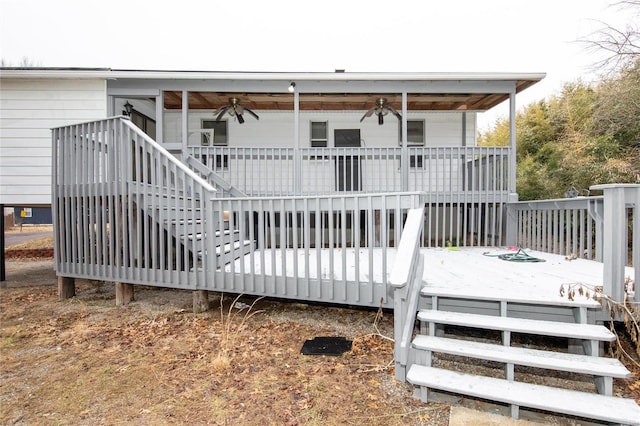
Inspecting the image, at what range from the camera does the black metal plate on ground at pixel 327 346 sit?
3045mm

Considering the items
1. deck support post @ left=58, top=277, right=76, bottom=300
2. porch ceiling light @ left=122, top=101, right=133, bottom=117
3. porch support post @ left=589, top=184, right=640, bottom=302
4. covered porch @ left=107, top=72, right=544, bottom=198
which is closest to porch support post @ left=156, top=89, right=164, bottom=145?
covered porch @ left=107, top=72, right=544, bottom=198

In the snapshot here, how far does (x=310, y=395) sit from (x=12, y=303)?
5330 millimetres

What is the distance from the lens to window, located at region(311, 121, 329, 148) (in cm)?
962

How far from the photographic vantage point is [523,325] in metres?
2.45

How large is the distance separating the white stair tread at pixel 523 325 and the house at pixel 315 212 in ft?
0.05

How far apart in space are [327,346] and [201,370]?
1.18 metres

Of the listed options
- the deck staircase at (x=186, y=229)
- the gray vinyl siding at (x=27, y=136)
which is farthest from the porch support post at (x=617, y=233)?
the gray vinyl siding at (x=27, y=136)

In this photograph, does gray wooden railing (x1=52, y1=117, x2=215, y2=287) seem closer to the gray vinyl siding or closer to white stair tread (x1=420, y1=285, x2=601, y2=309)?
the gray vinyl siding

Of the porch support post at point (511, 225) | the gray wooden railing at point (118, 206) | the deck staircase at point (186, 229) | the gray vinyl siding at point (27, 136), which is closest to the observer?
the deck staircase at point (186, 229)

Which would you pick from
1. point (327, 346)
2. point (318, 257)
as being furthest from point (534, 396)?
point (318, 257)

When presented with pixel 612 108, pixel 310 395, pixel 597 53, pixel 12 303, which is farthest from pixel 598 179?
pixel 12 303

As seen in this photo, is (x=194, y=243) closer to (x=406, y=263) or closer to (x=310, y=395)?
(x=310, y=395)

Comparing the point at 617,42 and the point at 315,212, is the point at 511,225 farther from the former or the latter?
the point at 617,42

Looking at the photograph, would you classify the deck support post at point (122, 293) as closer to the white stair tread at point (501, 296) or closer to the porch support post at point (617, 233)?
the white stair tread at point (501, 296)
